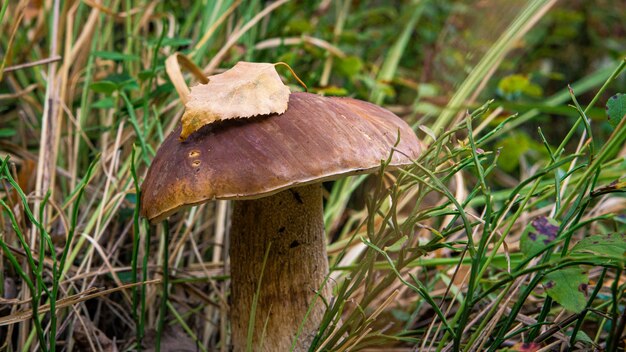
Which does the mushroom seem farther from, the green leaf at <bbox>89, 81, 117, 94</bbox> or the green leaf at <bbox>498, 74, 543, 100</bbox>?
the green leaf at <bbox>498, 74, 543, 100</bbox>

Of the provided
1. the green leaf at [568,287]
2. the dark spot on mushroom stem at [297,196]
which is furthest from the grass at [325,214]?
the dark spot on mushroom stem at [297,196]

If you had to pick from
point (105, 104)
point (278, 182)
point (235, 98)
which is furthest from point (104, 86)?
point (278, 182)

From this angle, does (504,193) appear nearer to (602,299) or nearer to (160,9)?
(602,299)

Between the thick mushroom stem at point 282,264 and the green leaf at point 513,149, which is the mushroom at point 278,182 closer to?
the thick mushroom stem at point 282,264

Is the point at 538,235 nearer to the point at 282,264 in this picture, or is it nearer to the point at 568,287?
the point at 568,287

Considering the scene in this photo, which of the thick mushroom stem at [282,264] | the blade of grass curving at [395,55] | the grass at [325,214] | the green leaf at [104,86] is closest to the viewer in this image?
the grass at [325,214]

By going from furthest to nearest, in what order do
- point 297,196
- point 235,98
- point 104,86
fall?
1. point 104,86
2. point 297,196
3. point 235,98

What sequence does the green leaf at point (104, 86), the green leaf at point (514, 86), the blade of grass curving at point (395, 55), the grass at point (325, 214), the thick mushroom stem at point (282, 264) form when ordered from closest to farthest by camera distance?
the grass at point (325, 214) → the thick mushroom stem at point (282, 264) → the green leaf at point (104, 86) → the green leaf at point (514, 86) → the blade of grass curving at point (395, 55)
